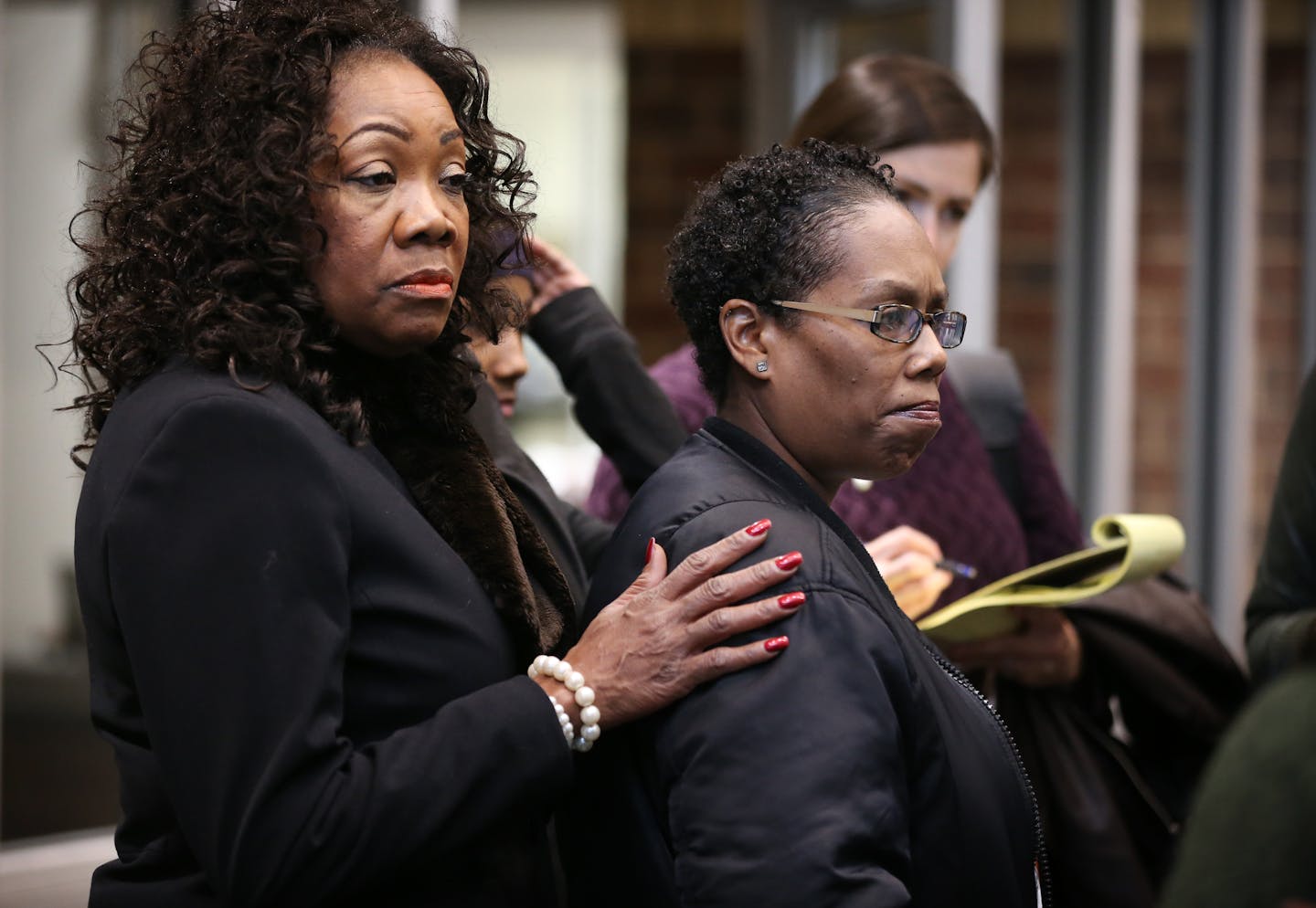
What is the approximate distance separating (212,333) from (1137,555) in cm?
112

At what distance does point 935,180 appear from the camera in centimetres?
239

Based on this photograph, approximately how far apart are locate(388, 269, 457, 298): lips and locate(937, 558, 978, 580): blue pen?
85 cm

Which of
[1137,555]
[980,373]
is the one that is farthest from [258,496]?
[980,373]

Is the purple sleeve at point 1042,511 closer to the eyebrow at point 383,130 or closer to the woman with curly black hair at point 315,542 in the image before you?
the woman with curly black hair at point 315,542

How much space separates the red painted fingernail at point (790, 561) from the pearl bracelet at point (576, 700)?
22cm

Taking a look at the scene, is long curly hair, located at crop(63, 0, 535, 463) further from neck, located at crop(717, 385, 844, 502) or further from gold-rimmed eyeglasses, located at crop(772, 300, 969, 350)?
gold-rimmed eyeglasses, located at crop(772, 300, 969, 350)

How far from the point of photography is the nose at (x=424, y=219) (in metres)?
1.47

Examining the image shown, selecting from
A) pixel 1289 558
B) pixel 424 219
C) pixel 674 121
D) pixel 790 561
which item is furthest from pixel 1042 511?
pixel 674 121

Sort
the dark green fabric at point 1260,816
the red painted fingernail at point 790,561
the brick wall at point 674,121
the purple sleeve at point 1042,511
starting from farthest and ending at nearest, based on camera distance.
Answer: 1. the brick wall at point 674,121
2. the purple sleeve at point 1042,511
3. the red painted fingernail at point 790,561
4. the dark green fabric at point 1260,816

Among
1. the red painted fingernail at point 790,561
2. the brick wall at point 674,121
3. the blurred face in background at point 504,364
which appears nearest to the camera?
the red painted fingernail at point 790,561

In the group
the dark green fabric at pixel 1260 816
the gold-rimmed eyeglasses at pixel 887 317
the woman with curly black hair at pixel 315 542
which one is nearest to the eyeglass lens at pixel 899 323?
the gold-rimmed eyeglasses at pixel 887 317

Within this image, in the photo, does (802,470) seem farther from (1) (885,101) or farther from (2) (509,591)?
(1) (885,101)

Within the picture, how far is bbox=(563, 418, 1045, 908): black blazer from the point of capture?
4.29 ft

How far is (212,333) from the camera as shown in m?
1.39
